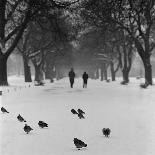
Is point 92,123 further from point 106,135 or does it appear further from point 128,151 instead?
point 128,151

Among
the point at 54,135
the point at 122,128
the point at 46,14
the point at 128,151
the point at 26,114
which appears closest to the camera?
the point at 128,151

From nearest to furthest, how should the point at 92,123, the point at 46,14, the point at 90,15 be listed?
the point at 92,123, the point at 46,14, the point at 90,15

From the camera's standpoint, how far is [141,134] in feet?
36.2

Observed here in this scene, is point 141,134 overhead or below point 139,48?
below

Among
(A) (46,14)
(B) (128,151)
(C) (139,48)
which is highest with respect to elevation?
(A) (46,14)

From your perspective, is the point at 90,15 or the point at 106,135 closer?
the point at 106,135

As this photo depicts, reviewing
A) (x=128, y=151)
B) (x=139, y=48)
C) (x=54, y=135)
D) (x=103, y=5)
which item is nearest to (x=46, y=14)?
(x=103, y=5)

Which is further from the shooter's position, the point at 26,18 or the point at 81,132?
the point at 26,18

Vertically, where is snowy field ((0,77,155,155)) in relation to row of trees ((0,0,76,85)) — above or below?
below

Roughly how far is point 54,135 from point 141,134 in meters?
2.37

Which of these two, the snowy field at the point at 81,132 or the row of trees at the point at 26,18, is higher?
the row of trees at the point at 26,18

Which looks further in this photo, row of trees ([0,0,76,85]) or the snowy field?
row of trees ([0,0,76,85])

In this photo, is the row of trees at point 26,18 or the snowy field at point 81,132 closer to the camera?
the snowy field at point 81,132

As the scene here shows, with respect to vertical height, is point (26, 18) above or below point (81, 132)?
above
